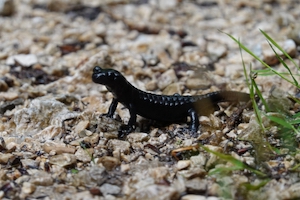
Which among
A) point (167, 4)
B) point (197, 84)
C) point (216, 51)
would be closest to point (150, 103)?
point (197, 84)

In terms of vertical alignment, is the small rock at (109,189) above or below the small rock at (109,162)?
below

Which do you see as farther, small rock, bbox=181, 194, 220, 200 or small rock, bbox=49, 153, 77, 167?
small rock, bbox=49, 153, 77, 167

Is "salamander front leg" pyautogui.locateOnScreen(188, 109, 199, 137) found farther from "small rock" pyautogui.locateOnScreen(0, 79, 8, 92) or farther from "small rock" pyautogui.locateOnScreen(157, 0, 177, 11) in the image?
"small rock" pyautogui.locateOnScreen(157, 0, 177, 11)

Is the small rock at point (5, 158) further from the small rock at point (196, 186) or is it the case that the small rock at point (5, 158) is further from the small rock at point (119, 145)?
the small rock at point (196, 186)

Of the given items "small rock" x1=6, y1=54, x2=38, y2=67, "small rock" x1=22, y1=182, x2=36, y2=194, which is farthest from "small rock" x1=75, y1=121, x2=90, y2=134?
"small rock" x1=6, y1=54, x2=38, y2=67

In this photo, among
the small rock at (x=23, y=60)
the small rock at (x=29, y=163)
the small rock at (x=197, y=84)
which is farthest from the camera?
the small rock at (x=23, y=60)

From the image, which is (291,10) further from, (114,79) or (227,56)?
(114,79)

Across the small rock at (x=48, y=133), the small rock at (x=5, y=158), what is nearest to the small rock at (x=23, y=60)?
the small rock at (x=48, y=133)
